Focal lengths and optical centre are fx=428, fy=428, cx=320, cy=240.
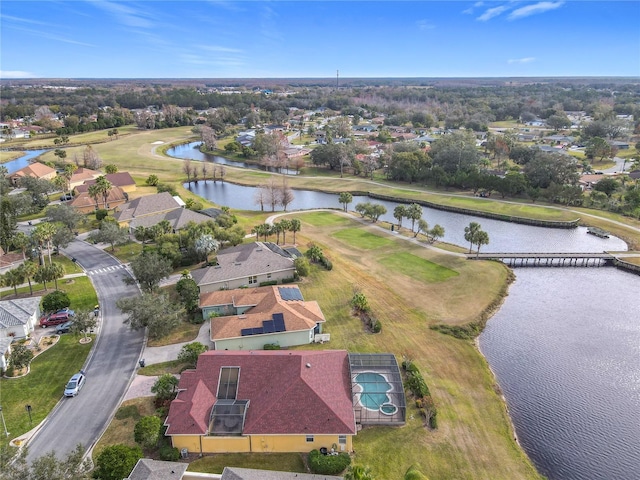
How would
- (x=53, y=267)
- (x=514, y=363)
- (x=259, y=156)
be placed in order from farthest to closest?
(x=259, y=156) → (x=53, y=267) → (x=514, y=363)

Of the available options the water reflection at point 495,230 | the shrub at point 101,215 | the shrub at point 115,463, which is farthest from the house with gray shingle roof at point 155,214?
the shrub at point 115,463

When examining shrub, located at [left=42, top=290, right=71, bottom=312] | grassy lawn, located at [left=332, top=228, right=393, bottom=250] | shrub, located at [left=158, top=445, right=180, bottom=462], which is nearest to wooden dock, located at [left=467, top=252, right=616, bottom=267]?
grassy lawn, located at [left=332, top=228, right=393, bottom=250]

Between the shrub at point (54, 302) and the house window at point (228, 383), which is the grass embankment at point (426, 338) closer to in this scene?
the house window at point (228, 383)

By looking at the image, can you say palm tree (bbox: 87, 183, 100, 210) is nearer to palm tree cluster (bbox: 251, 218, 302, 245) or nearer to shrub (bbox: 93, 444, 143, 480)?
palm tree cluster (bbox: 251, 218, 302, 245)

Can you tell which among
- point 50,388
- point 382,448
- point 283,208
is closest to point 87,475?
point 50,388

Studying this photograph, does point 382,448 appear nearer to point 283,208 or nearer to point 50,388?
point 50,388
